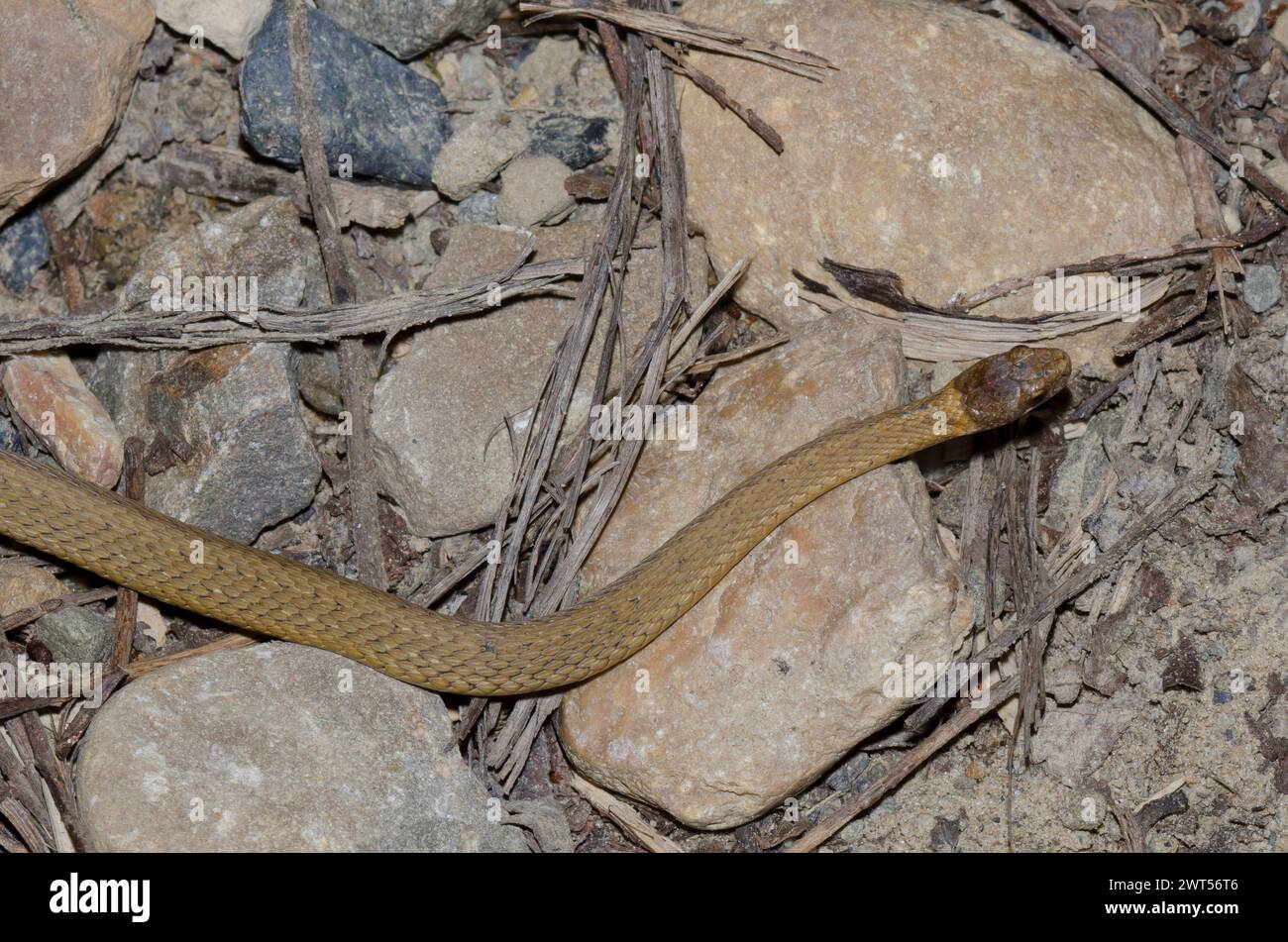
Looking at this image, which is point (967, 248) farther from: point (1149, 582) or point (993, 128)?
point (1149, 582)

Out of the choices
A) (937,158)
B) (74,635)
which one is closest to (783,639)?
(937,158)

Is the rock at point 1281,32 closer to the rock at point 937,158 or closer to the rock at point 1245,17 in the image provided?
the rock at point 1245,17

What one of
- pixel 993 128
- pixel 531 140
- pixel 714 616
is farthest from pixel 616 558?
pixel 993 128

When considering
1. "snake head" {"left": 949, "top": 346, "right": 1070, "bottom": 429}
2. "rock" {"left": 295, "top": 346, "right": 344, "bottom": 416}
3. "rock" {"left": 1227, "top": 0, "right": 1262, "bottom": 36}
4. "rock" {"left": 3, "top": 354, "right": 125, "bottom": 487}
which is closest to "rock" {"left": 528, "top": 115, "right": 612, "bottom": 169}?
"rock" {"left": 295, "top": 346, "right": 344, "bottom": 416}

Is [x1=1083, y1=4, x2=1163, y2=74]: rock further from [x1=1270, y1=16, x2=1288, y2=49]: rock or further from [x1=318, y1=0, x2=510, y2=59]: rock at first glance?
[x1=318, y1=0, x2=510, y2=59]: rock

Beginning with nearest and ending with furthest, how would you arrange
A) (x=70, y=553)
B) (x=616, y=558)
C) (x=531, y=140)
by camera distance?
(x=70, y=553)
(x=616, y=558)
(x=531, y=140)
